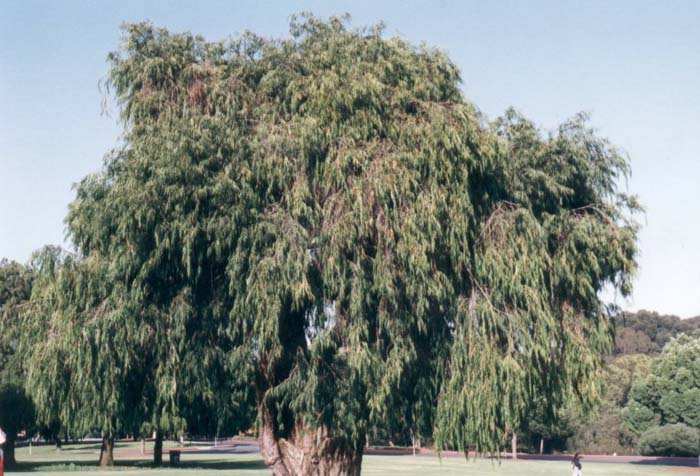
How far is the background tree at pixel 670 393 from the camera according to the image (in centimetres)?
7362

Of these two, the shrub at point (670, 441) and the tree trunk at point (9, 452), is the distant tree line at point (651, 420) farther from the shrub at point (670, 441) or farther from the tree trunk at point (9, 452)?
the tree trunk at point (9, 452)

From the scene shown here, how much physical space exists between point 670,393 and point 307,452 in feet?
199

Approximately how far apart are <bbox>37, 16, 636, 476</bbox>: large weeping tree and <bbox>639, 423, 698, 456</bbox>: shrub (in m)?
57.7

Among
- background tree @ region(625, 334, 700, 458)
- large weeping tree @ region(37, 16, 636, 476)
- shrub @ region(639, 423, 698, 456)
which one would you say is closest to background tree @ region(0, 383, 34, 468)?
large weeping tree @ region(37, 16, 636, 476)

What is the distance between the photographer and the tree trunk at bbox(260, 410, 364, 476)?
21156mm

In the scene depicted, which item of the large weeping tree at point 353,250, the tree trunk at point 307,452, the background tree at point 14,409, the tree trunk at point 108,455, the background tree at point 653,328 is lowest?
the tree trunk at point 108,455

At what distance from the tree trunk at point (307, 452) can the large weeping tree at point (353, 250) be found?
0.25 ft

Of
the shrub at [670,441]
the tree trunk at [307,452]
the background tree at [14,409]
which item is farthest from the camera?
the shrub at [670,441]

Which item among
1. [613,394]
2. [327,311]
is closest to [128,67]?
→ [327,311]

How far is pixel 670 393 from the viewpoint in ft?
244

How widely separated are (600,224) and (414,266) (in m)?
4.99

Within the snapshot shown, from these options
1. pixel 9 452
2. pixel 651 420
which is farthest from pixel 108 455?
pixel 651 420

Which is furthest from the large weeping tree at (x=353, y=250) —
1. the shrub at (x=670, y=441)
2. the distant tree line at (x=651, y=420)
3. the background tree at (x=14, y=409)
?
the shrub at (x=670, y=441)

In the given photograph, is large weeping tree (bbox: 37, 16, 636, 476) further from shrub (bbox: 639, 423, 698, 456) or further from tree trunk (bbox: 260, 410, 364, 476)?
shrub (bbox: 639, 423, 698, 456)
